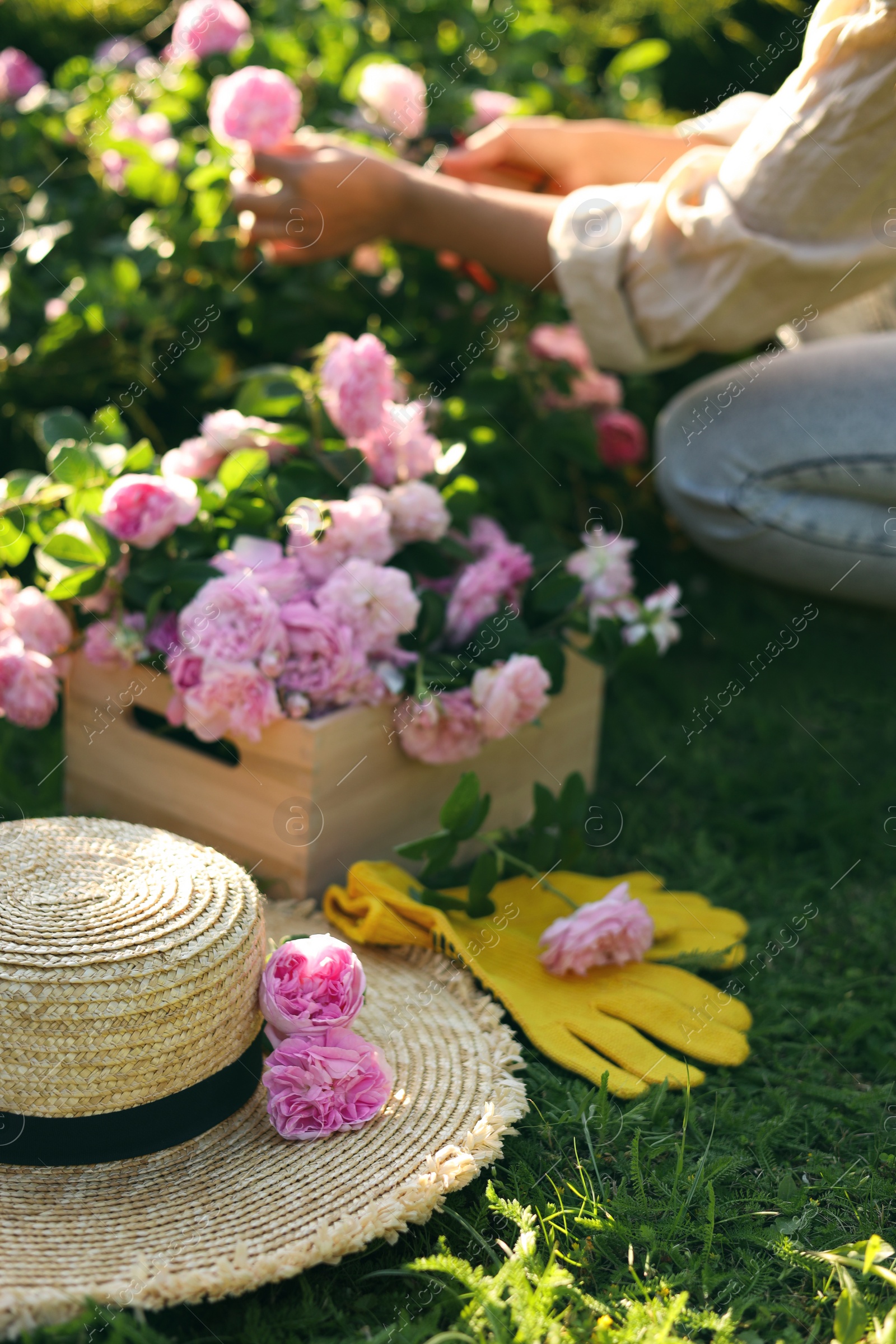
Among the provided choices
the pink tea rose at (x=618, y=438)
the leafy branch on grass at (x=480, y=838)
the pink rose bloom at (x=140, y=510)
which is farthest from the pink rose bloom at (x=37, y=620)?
the pink tea rose at (x=618, y=438)

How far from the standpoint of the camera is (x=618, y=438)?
2.26 metres

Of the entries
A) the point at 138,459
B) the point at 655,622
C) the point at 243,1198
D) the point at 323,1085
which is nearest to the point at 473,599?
the point at 655,622

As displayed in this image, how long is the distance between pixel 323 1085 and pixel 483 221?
130 centimetres

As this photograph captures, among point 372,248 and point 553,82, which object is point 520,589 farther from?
point 553,82

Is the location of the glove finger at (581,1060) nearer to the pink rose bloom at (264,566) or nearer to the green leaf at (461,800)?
the green leaf at (461,800)

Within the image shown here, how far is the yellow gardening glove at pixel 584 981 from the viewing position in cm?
118

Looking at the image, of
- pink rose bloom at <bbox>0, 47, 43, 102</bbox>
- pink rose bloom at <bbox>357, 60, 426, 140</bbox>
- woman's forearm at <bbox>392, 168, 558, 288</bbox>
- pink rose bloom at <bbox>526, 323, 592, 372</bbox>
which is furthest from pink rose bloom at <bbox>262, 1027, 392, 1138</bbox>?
pink rose bloom at <bbox>0, 47, 43, 102</bbox>

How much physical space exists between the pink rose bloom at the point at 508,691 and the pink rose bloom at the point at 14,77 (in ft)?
5.43

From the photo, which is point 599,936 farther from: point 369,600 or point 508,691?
point 369,600

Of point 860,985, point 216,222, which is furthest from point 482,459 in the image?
point 860,985

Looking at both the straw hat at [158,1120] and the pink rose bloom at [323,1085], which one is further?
the pink rose bloom at [323,1085]

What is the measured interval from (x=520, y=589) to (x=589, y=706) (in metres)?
0.25

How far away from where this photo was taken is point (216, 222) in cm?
180

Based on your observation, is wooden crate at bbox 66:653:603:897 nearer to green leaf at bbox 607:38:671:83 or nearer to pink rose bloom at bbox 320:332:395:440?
pink rose bloom at bbox 320:332:395:440
